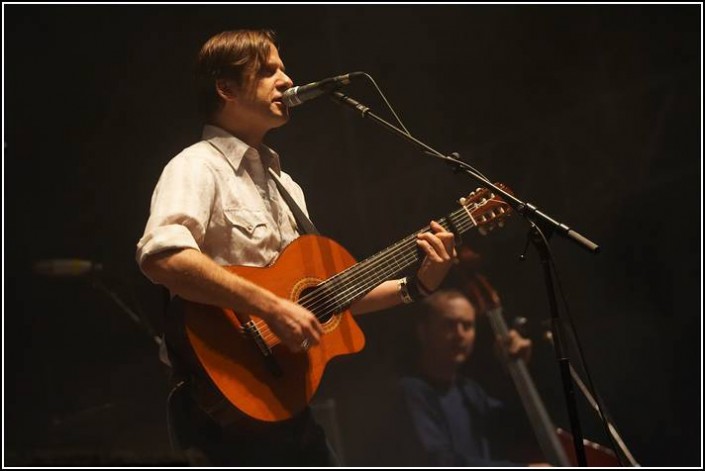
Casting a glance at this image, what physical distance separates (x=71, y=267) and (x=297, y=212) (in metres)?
1.44

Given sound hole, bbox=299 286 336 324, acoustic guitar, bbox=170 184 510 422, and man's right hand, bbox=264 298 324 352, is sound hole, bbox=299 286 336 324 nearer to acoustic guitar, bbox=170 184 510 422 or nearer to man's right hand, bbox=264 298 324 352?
acoustic guitar, bbox=170 184 510 422

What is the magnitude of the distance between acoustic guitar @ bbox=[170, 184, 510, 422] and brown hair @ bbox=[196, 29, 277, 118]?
546mm

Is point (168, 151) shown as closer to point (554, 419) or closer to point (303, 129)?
point (303, 129)

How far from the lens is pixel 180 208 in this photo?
2.13 m

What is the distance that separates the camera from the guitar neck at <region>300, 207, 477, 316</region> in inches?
91.7

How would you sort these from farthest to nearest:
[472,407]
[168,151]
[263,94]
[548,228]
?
[472,407], [168,151], [263,94], [548,228]

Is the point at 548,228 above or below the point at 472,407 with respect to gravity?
above

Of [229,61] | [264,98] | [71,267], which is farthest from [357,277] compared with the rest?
[71,267]

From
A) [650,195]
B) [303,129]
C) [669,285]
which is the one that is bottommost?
[669,285]

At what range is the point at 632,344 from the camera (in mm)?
4359

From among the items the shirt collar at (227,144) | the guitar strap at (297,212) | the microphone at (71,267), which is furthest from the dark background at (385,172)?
the shirt collar at (227,144)

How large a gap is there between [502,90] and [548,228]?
2420 millimetres

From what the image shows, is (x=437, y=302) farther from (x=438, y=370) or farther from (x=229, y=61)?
(x=229, y=61)

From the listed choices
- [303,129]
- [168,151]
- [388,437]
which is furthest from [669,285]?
[168,151]
